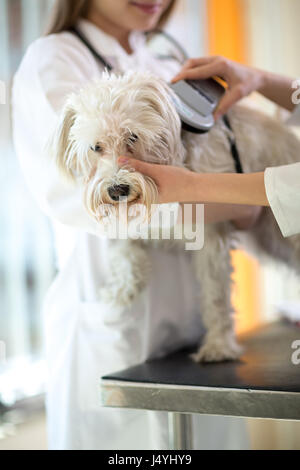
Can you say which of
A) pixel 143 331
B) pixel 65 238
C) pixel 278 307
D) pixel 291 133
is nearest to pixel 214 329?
pixel 143 331

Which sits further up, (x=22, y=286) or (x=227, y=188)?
(x=227, y=188)

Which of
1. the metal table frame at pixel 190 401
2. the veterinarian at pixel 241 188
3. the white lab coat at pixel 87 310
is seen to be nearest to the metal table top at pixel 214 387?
the metal table frame at pixel 190 401

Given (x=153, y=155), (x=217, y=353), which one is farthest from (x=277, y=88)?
(x=217, y=353)

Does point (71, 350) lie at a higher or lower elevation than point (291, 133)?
lower

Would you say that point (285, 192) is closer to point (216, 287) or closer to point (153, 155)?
point (153, 155)

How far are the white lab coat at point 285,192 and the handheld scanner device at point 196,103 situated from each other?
10.7 inches

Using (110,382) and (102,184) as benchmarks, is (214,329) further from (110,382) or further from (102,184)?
(102,184)

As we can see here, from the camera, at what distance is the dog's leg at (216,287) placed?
136 centimetres

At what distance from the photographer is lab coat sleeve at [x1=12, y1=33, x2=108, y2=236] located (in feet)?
3.92

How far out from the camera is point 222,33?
3.05 meters

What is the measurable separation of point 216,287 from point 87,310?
13.7 inches

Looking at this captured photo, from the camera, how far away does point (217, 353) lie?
1328 millimetres

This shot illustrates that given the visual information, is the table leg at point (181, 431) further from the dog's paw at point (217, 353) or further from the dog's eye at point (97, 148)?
the dog's eye at point (97, 148)

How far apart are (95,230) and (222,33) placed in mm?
2278
